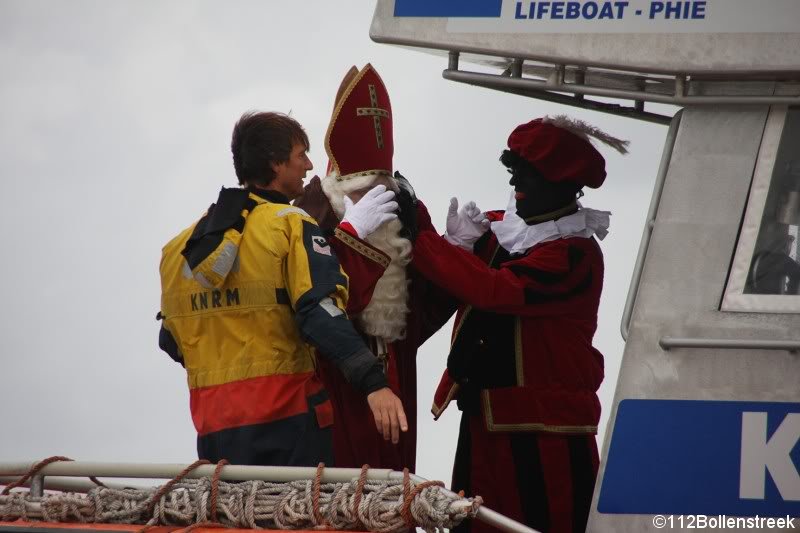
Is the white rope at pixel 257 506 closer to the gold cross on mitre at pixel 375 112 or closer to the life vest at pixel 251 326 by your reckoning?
the life vest at pixel 251 326

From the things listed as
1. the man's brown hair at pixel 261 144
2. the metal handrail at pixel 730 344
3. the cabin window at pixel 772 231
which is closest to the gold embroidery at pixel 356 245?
the man's brown hair at pixel 261 144

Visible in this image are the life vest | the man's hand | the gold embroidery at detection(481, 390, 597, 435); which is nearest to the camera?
the man's hand

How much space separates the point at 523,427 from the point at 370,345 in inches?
27.7

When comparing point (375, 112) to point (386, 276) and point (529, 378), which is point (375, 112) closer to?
point (386, 276)

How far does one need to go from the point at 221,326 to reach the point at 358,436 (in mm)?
809

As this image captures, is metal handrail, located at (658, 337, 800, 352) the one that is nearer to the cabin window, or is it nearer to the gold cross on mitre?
the cabin window

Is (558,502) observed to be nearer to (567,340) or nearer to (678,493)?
(567,340)

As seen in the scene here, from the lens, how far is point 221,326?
14.9 ft

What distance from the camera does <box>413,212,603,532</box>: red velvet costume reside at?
5082mm

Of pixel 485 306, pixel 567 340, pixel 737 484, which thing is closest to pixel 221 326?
pixel 485 306

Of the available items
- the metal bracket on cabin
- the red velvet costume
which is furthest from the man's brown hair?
the metal bracket on cabin

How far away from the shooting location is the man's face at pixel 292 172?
16.1 feet

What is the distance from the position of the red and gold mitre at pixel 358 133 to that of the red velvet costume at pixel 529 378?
36cm

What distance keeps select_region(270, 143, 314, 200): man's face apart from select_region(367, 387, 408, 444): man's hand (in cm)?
100
